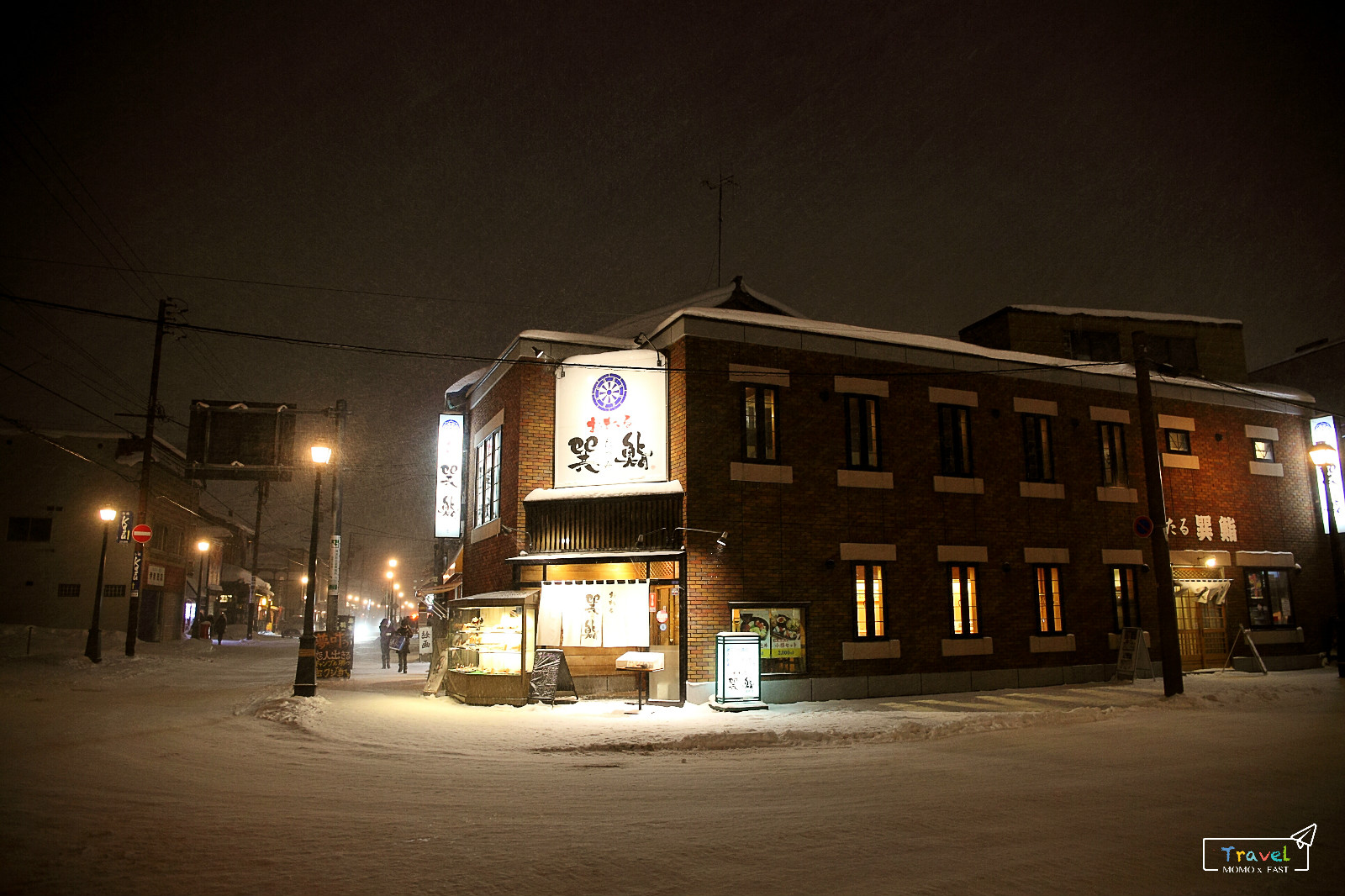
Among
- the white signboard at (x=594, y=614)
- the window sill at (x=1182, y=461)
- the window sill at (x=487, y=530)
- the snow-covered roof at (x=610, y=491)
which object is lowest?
the white signboard at (x=594, y=614)

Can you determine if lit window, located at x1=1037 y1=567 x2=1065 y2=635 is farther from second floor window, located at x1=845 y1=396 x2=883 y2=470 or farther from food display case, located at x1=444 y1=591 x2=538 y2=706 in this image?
food display case, located at x1=444 y1=591 x2=538 y2=706

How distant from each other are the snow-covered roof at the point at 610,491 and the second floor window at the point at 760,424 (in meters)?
1.99

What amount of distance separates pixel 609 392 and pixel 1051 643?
13.3 m

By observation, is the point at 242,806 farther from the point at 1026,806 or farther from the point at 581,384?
the point at 581,384

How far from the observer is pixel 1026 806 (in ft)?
27.6

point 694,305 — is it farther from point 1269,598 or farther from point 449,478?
point 1269,598

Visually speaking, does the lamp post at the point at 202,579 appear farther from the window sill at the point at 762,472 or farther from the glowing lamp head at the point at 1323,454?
the glowing lamp head at the point at 1323,454

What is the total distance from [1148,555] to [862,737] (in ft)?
48.6

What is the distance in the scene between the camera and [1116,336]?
2720 cm

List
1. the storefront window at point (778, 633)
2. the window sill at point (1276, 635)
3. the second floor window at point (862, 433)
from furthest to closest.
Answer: the window sill at point (1276, 635) → the second floor window at point (862, 433) → the storefront window at point (778, 633)

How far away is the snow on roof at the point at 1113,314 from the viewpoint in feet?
87.3

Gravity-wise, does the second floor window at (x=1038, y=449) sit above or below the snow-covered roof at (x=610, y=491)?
above

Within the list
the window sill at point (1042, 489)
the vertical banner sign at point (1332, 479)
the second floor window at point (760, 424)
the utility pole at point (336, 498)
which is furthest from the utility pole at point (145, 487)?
the vertical banner sign at point (1332, 479)

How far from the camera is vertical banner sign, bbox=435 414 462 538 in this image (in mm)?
23844
